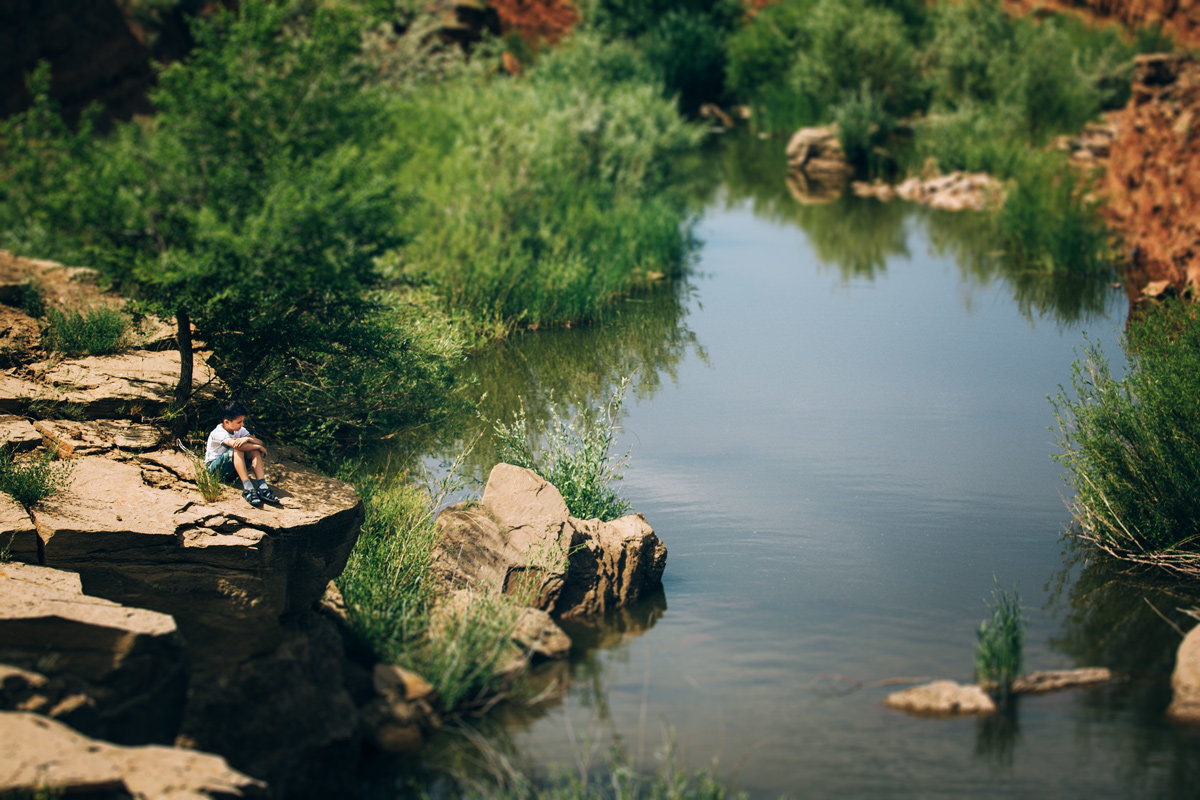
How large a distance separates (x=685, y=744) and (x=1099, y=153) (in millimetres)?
21235

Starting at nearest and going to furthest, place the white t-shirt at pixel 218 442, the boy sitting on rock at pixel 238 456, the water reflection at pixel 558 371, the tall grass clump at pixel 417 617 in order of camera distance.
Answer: the tall grass clump at pixel 417 617, the boy sitting on rock at pixel 238 456, the white t-shirt at pixel 218 442, the water reflection at pixel 558 371

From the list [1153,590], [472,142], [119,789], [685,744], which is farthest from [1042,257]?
[119,789]

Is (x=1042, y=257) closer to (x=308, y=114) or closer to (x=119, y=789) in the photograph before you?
(x=308, y=114)

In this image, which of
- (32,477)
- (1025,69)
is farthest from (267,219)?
(1025,69)

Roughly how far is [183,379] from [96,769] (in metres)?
3.72

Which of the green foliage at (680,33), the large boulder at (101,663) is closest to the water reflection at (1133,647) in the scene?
the large boulder at (101,663)

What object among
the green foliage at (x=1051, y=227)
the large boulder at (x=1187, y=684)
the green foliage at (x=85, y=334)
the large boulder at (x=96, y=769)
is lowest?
the large boulder at (x=96, y=769)

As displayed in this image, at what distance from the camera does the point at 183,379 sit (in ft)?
24.3

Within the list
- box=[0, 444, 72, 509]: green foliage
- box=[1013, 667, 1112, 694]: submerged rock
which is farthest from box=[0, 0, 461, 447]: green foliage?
box=[1013, 667, 1112, 694]: submerged rock

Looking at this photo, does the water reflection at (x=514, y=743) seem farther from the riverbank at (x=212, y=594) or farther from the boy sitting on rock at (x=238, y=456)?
the boy sitting on rock at (x=238, y=456)

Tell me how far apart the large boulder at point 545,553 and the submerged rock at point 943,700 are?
1.88m

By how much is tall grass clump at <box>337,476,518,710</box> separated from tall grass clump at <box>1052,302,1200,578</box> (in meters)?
3.90

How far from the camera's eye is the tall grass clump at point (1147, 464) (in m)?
7.00

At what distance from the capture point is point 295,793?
5.07 meters
